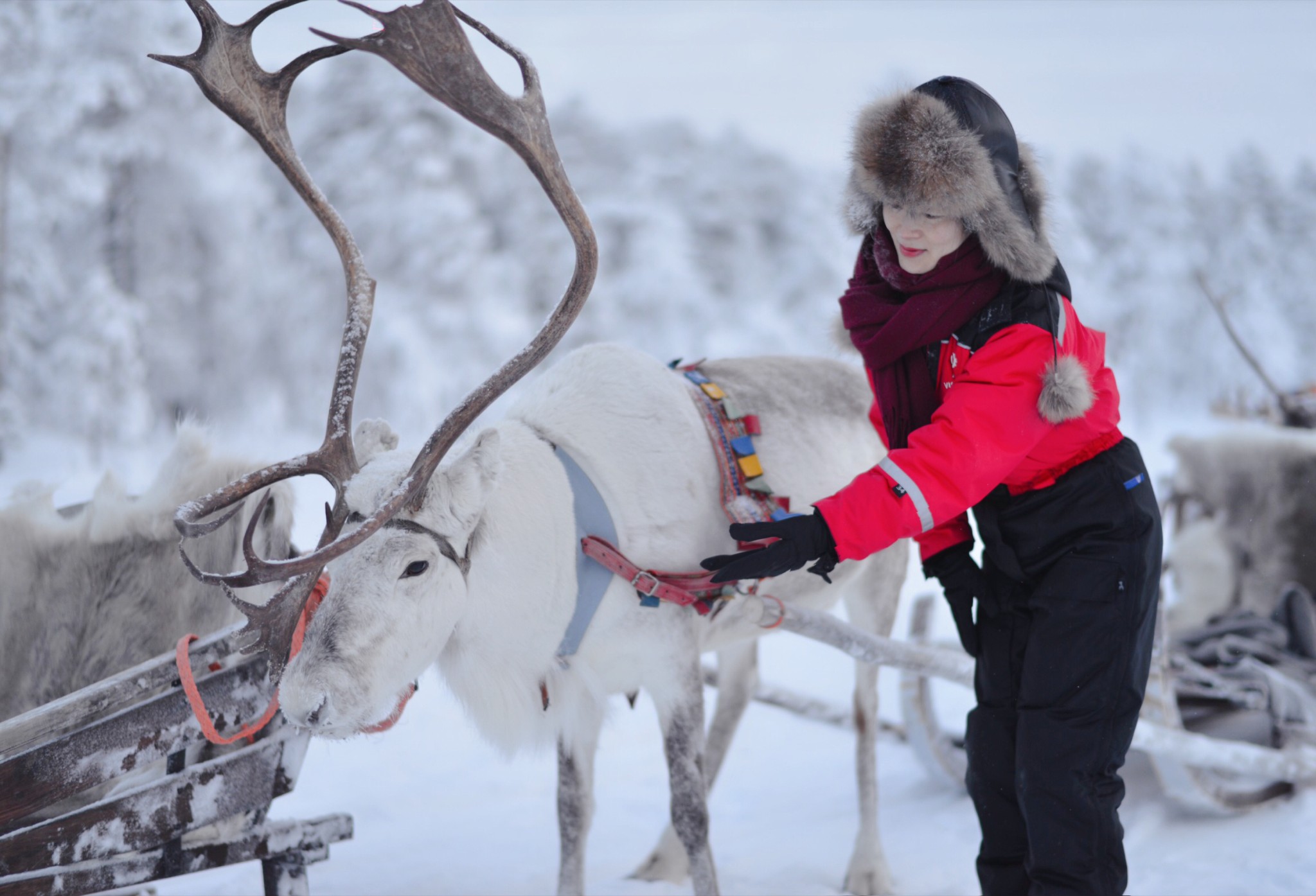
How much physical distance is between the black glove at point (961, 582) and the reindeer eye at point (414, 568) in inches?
45.3

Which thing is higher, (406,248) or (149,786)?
(406,248)

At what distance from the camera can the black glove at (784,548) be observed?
1.77m

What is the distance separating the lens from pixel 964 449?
68.4 inches

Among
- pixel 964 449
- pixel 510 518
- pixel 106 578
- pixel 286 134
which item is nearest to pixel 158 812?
pixel 106 578

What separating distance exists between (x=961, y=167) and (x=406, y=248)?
36.9 feet

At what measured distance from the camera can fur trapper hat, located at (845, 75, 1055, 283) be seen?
70.5 inches

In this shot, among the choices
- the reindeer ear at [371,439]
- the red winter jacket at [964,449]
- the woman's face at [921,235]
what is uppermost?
the woman's face at [921,235]

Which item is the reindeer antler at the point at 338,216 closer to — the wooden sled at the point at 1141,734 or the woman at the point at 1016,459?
the woman at the point at 1016,459

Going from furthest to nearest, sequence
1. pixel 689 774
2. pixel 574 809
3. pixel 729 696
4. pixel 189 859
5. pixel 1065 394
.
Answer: pixel 729 696 → pixel 574 809 → pixel 689 774 → pixel 189 859 → pixel 1065 394

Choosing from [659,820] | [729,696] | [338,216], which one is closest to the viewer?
[338,216]

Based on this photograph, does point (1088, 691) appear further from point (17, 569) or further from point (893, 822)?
point (17, 569)

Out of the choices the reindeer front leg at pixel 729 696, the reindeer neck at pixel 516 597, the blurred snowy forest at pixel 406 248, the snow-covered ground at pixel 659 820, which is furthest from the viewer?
the blurred snowy forest at pixel 406 248

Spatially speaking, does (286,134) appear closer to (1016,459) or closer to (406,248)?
(1016,459)

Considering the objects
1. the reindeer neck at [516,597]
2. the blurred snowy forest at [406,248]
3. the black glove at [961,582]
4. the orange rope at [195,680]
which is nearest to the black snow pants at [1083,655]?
the black glove at [961,582]
